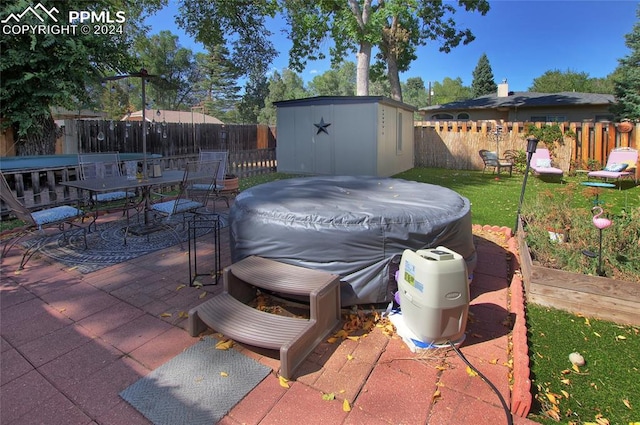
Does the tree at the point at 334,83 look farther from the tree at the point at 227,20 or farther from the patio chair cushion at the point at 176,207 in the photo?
the patio chair cushion at the point at 176,207

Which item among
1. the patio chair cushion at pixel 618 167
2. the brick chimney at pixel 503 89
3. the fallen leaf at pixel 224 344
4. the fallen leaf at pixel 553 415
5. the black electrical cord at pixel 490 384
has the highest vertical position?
the brick chimney at pixel 503 89

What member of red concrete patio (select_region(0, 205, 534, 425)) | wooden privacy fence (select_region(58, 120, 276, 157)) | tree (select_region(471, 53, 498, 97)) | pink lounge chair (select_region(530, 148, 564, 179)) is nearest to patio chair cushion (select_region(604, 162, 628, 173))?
pink lounge chair (select_region(530, 148, 564, 179))

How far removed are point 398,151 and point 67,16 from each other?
8672 millimetres

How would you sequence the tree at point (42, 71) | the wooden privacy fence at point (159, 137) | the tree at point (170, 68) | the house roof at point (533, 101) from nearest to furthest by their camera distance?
the tree at point (42, 71) < the wooden privacy fence at point (159, 137) < the house roof at point (533, 101) < the tree at point (170, 68)

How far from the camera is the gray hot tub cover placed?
104 inches

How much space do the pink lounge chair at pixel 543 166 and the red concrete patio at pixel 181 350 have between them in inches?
286

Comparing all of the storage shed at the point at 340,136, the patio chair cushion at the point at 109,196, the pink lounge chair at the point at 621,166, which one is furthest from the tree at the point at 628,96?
the patio chair cushion at the point at 109,196

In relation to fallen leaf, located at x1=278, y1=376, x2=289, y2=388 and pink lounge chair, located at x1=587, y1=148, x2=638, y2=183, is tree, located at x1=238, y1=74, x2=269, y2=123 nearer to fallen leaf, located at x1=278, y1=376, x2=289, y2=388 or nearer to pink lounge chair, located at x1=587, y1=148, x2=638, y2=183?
pink lounge chair, located at x1=587, y1=148, x2=638, y2=183

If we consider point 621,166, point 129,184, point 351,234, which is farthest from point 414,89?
point 351,234

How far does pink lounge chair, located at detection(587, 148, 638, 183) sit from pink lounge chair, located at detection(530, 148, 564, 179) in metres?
0.73

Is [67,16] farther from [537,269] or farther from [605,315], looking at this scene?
[605,315]

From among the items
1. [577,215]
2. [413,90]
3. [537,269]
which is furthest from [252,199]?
[413,90]

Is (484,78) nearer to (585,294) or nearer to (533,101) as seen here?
(533,101)

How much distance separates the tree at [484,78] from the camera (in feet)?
106
